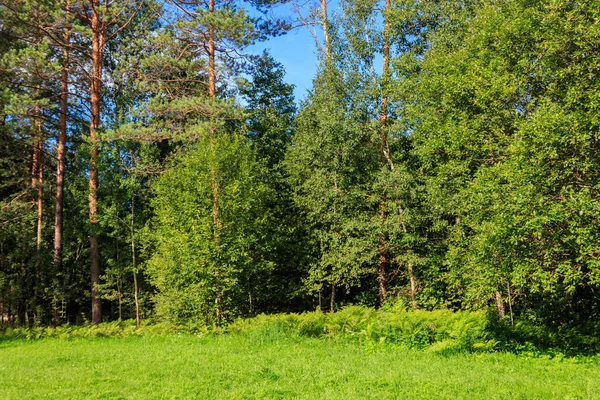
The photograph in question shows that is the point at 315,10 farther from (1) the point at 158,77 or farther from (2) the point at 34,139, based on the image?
(2) the point at 34,139

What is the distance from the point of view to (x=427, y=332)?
10.7 metres

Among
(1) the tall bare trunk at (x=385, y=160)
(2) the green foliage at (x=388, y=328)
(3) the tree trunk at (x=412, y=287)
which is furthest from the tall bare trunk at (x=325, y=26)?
(2) the green foliage at (x=388, y=328)

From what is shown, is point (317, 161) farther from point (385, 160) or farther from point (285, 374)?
point (285, 374)

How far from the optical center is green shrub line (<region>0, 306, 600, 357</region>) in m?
10.1

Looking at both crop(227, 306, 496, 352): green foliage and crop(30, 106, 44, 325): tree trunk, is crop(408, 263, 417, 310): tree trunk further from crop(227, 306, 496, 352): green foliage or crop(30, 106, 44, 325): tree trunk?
crop(30, 106, 44, 325): tree trunk

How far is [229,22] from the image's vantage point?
16.3 meters

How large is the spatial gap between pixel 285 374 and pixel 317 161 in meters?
11.1

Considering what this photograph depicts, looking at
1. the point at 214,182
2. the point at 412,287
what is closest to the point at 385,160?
the point at 412,287

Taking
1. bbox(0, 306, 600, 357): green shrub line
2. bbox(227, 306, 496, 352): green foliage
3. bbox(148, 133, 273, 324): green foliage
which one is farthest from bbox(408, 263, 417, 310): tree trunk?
bbox(148, 133, 273, 324): green foliage

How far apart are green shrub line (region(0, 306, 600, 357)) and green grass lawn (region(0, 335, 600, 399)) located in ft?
1.73

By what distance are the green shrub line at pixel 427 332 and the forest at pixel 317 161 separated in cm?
112

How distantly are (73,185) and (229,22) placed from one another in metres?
10.3

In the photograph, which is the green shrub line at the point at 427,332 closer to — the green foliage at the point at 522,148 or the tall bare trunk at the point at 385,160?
the green foliage at the point at 522,148

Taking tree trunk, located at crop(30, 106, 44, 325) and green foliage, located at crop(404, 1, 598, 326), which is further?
tree trunk, located at crop(30, 106, 44, 325)
